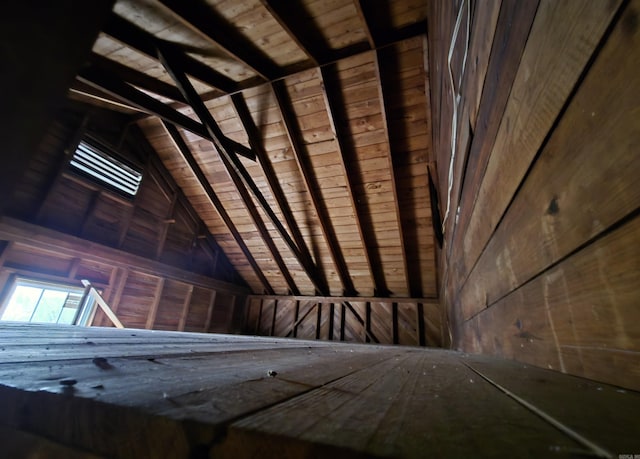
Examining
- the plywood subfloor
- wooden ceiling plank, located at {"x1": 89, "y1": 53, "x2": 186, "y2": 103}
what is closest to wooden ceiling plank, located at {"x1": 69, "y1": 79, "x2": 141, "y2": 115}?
wooden ceiling plank, located at {"x1": 89, "y1": 53, "x2": 186, "y2": 103}

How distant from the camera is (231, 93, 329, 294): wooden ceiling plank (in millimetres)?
3953

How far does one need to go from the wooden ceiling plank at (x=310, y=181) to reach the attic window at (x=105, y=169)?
3065mm

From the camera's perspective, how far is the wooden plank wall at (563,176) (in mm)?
452

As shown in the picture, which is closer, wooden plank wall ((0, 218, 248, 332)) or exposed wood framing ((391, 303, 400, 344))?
wooden plank wall ((0, 218, 248, 332))

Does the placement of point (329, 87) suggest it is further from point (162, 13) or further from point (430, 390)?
point (430, 390)

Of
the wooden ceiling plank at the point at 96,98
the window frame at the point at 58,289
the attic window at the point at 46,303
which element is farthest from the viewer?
the attic window at the point at 46,303

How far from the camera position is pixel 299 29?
290 centimetres

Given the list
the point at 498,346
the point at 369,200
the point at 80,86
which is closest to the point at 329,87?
the point at 369,200

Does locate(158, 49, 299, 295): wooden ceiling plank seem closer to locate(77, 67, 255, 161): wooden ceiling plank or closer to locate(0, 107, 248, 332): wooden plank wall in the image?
locate(77, 67, 255, 161): wooden ceiling plank

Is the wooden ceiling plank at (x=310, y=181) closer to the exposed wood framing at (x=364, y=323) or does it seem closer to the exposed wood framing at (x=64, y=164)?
the exposed wood framing at (x=364, y=323)

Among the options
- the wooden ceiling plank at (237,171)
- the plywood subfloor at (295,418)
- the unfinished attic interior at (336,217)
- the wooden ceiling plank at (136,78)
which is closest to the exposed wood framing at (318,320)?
the wooden ceiling plank at (237,171)

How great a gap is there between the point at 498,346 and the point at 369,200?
10.8 feet

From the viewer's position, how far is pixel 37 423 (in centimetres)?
36

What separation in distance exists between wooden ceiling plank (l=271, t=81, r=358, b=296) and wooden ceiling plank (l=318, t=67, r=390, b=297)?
0.54 metres
